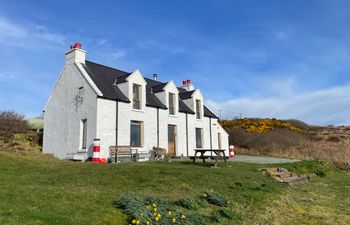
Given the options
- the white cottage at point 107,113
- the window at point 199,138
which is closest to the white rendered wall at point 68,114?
the white cottage at point 107,113

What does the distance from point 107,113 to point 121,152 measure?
2.76m

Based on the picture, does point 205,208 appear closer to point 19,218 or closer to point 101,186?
point 101,186

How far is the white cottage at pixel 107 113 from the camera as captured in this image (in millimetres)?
19797

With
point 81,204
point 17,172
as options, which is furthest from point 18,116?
point 81,204

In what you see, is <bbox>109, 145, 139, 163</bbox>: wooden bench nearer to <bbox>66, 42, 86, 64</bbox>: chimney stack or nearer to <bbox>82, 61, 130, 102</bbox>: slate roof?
<bbox>82, 61, 130, 102</bbox>: slate roof

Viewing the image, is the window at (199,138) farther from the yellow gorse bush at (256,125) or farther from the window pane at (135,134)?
the yellow gorse bush at (256,125)

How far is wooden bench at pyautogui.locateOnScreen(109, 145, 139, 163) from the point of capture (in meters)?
19.5

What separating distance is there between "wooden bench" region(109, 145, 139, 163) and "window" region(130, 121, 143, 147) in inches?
30.8

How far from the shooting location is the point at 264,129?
42.4 m

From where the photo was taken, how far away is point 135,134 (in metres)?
22.1

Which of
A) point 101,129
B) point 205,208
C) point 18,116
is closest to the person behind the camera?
point 205,208

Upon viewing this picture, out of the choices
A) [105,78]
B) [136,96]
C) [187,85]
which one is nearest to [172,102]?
[136,96]

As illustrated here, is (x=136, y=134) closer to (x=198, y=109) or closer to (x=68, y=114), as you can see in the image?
(x=68, y=114)

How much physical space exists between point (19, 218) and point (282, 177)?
39.0ft
